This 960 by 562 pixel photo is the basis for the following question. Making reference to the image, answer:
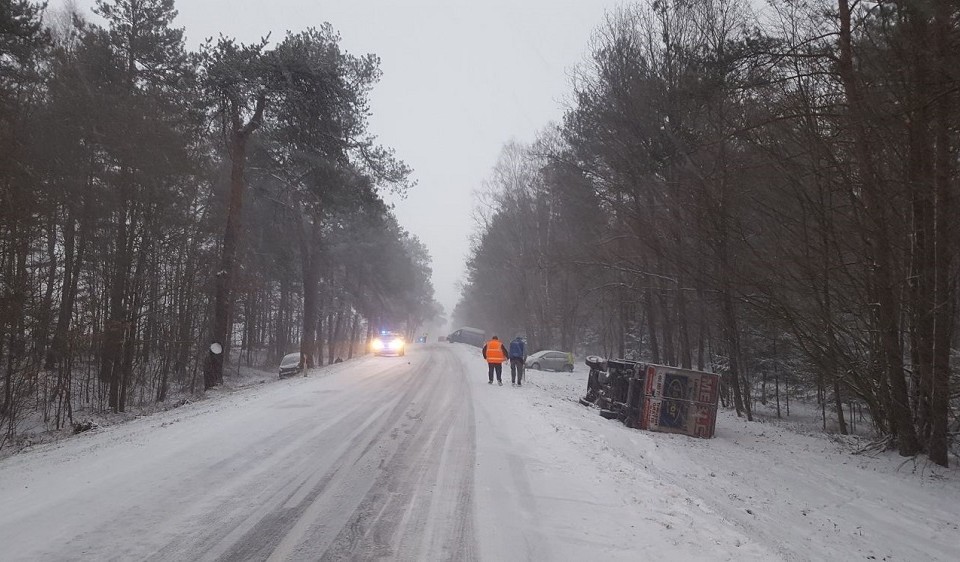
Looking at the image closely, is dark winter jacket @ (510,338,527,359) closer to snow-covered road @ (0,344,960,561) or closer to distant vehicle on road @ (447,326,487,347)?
snow-covered road @ (0,344,960,561)

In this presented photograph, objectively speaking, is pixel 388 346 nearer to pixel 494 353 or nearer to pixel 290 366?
pixel 290 366

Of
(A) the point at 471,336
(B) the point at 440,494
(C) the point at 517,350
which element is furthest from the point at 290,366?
(A) the point at 471,336

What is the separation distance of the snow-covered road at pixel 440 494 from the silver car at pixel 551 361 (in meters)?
20.0

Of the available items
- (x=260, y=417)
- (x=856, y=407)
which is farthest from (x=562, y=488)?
(x=856, y=407)

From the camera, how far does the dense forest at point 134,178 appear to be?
12422 mm

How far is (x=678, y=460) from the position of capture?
410 inches

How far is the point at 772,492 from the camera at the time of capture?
930 centimetres

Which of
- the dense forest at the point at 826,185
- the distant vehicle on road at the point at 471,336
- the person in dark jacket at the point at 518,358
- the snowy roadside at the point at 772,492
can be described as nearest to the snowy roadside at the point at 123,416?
the snowy roadside at the point at 772,492

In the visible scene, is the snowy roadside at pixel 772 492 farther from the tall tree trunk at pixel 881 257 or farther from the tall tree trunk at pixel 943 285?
the tall tree trunk at pixel 881 257

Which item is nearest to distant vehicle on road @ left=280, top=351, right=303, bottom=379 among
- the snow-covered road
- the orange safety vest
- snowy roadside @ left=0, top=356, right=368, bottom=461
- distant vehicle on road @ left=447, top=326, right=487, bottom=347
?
snowy roadside @ left=0, top=356, right=368, bottom=461

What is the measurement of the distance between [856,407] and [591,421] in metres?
11.5

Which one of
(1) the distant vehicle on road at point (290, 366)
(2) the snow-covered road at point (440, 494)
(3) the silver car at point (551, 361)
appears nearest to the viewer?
(2) the snow-covered road at point (440, 494)

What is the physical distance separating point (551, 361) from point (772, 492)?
2315 centimetres

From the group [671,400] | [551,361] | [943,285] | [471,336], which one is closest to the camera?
[943,285]
